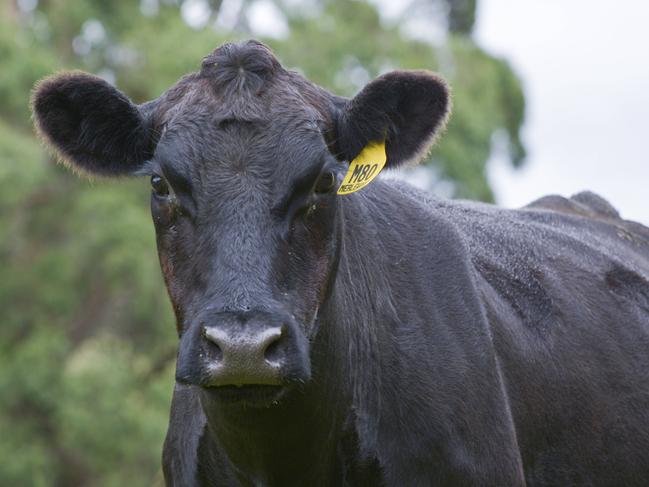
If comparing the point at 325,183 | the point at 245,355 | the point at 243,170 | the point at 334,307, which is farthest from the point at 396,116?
the point at 245,355

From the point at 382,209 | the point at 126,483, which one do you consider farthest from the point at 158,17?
the point at 382,209

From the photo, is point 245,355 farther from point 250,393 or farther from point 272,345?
point 250,393

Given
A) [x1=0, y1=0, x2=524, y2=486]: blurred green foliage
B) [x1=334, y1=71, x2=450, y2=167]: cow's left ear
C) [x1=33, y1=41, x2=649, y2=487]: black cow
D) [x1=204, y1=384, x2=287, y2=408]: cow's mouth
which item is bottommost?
[x1=204, y1=384, x2=287, y2=408]: cow's mouth

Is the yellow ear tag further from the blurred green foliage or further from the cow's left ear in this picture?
the blurred green foliage

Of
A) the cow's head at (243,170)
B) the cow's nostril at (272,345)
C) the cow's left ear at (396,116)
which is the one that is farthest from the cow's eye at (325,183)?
the cow's nostril at (272,345)

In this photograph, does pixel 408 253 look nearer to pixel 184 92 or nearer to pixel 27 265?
pixel 184 92

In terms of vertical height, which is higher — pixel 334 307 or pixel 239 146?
pixel 239 146

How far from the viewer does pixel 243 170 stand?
5574mm

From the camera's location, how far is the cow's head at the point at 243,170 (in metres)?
5.20

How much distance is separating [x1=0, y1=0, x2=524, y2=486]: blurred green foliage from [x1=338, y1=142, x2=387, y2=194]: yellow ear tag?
1524 cm

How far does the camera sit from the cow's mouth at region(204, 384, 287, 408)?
17.2 feet

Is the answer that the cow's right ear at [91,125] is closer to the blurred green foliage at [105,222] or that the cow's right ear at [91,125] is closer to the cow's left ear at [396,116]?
the cow's left ear at [396,116]

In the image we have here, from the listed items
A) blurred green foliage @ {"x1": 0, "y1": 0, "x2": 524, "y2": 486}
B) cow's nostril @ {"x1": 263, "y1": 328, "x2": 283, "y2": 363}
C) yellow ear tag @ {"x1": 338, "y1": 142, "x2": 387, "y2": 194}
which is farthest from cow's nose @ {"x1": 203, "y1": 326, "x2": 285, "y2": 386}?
blurred green foliage @ {"x1": 0, "y1": 0, "x2": 524, "y2": 486}

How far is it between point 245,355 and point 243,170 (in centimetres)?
89
